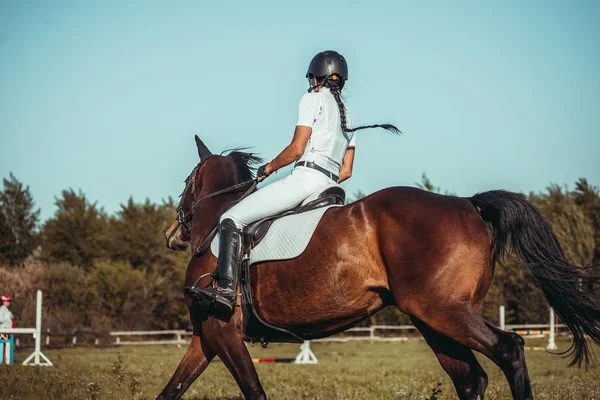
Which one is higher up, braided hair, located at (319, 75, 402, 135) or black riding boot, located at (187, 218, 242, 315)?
braided hair, located at (319, 75, 402, 135)

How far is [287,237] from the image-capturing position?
663 centimetres

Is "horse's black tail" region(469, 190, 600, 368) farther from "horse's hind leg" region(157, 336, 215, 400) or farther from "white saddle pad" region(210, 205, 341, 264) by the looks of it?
"horse's hind leg" region(157, 336, 215, 400)

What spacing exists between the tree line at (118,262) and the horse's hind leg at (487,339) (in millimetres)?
34038

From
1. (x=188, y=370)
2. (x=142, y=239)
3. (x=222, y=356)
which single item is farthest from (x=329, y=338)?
(x=222, y=356)

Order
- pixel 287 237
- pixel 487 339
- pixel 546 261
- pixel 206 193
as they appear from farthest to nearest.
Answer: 1. pixel 206 193
2. pixel 287 237
3. pixel 546 261
4. pixel 487 339

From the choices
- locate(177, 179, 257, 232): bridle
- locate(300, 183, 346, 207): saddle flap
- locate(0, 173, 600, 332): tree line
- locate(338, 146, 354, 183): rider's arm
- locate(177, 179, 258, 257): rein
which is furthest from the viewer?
locate(0, 173, 600, 332): tree line

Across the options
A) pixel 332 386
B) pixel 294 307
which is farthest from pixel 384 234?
pixel 332 386

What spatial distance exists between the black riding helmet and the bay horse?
1398mm

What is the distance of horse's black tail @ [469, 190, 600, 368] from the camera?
606 centimetres

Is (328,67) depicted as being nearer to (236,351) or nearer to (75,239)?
(236,351)

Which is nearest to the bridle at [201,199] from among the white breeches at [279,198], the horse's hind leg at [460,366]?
the white breeches at [279,198]

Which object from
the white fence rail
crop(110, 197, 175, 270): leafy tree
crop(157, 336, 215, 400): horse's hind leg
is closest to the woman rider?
crop(157, 336, 215, 400): horse's hind leg

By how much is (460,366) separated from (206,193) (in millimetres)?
3489

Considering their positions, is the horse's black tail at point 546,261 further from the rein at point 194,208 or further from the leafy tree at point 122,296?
the leafy tree at point 122,296
